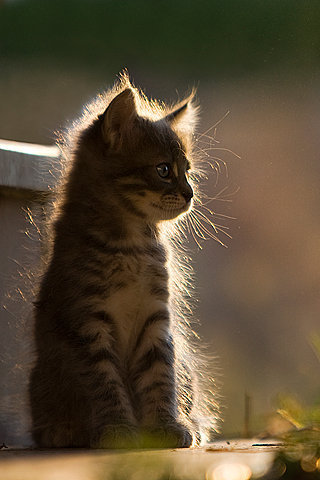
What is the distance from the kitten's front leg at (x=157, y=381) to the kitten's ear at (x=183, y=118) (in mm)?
490

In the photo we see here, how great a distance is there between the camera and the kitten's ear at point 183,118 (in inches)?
67.6

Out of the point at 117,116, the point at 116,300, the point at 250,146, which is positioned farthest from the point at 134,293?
the point at 250,146

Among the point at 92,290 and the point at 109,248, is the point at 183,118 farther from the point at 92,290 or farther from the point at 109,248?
the point at 92,290

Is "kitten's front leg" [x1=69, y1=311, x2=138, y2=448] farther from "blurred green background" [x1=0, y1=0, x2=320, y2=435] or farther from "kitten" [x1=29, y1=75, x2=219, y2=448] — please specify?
"blurred green background" [x1=0, y1=0, x2=320, y2=435]

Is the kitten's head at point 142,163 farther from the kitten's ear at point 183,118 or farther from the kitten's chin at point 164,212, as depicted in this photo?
the kitten's ear at point 183,118

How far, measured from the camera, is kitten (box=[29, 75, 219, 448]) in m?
1.36

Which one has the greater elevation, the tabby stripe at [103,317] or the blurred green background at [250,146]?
the blurred green background at [250,146]

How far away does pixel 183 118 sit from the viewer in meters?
1.76

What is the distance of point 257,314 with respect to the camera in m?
2.36

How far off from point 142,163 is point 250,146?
916 millimetres

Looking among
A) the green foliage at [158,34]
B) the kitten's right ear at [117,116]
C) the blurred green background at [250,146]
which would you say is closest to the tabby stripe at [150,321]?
the kitten's right ear at [117,116]

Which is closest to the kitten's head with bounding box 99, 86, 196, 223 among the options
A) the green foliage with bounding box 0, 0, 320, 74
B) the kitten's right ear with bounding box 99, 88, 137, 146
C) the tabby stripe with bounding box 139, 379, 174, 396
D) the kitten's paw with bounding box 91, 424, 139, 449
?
the kitten's right ear with bounding box 99, 88, 137, 146

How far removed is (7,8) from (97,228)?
4.87 ft

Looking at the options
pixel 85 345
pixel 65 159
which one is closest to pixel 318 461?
pixel 85 345
